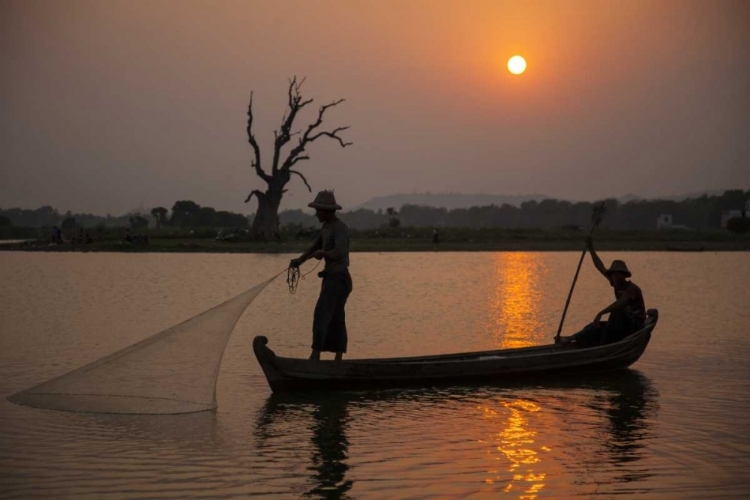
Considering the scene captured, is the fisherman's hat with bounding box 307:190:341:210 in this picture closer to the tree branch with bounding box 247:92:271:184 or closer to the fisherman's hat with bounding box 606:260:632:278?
the fisherman's hat with bounding box 606:260:632:278

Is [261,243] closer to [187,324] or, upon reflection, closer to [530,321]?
[530,321]

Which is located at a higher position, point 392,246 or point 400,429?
point 392,246

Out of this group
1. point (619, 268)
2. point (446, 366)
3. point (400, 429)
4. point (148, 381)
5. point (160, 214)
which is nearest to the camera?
point (400, 429)

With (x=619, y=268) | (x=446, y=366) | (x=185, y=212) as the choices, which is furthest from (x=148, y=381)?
(x=185, y=212)

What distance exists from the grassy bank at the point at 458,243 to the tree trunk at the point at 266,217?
2.42 feet

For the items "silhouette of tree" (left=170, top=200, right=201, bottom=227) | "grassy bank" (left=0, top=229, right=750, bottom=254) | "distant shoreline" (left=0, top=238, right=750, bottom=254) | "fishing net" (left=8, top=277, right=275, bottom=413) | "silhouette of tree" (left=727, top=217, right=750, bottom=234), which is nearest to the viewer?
"fishing net" (left=8, top=277, right=275, bottom=413)

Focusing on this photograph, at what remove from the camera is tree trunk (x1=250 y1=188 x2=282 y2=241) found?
214 feet

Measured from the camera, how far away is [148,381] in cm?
1134

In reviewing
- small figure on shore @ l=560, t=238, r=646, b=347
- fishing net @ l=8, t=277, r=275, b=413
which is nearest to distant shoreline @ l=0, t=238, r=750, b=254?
small figure on shore @ l=560, t=238, r=646, b=347

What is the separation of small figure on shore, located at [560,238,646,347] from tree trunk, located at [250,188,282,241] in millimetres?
51141

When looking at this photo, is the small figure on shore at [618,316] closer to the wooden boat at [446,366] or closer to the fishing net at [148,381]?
the wooden boat at [446,366]

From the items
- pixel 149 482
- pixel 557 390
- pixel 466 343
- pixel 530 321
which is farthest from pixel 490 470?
pixel 530 321

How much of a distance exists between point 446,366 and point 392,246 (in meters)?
54.5

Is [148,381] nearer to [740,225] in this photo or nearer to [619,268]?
[619,268]
